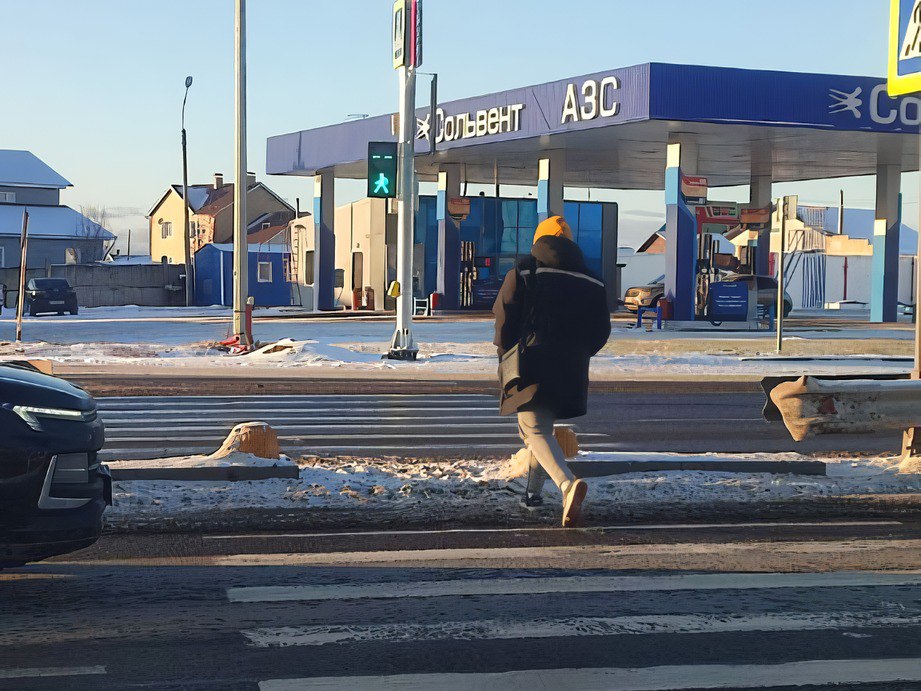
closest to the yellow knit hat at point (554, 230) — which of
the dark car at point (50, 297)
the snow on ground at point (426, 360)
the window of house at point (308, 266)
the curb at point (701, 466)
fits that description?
the curb at point (701, 466)

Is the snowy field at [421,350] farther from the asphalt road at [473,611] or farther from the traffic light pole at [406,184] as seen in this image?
the asphalt road at [473,611]

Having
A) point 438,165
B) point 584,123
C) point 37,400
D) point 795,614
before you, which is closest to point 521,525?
point 795,614

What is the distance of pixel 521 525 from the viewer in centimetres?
786

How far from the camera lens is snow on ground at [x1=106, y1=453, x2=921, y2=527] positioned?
805 centimetres

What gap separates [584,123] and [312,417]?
19460mm

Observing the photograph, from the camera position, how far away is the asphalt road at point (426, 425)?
11.9 m

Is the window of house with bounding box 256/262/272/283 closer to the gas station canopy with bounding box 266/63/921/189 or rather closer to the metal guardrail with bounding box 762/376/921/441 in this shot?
the gas station canopy with bounding box 266/63/921/189

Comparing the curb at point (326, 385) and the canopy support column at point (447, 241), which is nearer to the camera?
the curb at point (326, 385)

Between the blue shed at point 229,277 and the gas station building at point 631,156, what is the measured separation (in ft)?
31.3

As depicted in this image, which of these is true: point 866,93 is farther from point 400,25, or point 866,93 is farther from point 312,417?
point 312,417

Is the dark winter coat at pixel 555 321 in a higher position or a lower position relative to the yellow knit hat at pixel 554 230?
lower

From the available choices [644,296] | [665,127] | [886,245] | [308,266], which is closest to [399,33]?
[665,127]

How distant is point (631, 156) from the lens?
4012cm

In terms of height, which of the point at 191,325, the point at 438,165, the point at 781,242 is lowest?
the point at 191,325
